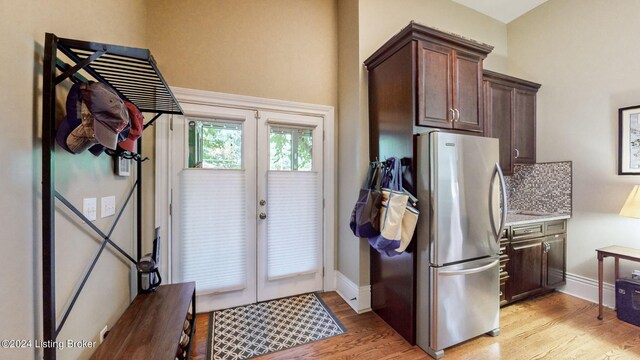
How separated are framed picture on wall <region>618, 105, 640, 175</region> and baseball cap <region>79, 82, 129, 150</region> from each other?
4.12 metres

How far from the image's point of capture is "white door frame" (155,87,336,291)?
218 centimetres

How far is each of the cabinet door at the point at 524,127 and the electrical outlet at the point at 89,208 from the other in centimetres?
392

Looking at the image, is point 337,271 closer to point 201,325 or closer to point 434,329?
point 434,329

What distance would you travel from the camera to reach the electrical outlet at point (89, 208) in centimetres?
126

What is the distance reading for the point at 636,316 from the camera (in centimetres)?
214

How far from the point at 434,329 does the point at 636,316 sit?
2020mm

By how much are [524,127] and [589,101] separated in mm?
586

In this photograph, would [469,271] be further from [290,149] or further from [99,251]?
[99,251]

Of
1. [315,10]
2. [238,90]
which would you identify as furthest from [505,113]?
[238,90]

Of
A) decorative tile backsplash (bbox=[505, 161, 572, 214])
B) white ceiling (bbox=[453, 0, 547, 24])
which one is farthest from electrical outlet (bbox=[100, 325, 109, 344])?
white ceiling (bbox=[453, 0, 547, 24])

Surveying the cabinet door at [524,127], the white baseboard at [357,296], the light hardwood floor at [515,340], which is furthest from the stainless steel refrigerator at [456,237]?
the cabinet door at [524,127]

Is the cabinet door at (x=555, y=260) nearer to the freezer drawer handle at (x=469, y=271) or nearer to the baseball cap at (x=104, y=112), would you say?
the freezer drawer handle at (x=469, y=271)

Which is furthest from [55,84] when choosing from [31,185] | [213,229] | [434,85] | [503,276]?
[503,276]

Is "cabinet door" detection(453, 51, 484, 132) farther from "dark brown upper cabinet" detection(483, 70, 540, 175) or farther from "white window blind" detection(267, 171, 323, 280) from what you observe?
"white window blind" detection(267, 171, 323, 280)
